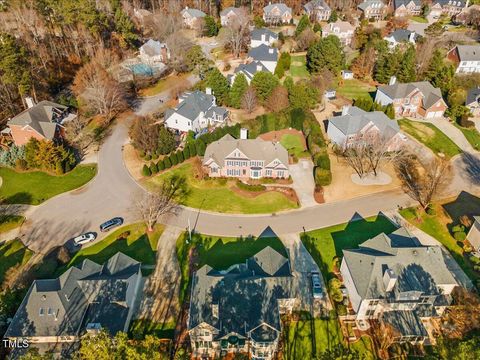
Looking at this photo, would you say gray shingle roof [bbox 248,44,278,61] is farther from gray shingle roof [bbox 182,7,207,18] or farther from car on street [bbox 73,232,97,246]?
car on street [bbox 73,232,97,246]

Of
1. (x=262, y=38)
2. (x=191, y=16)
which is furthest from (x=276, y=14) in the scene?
(x=191, y=16)

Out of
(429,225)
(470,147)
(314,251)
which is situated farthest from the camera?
(470,147)

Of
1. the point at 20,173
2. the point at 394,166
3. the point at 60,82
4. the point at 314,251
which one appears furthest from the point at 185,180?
the point at 60,82

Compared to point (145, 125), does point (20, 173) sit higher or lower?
lower

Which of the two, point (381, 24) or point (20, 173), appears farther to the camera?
point (381, 24)

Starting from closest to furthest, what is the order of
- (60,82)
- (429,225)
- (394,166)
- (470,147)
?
(429,225) → (394,166) → (470,147) → (60,82)

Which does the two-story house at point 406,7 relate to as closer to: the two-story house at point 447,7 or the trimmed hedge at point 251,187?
the two-story house at point 447,7

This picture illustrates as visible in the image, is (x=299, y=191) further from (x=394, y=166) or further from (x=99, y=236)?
(x=99, y=236)

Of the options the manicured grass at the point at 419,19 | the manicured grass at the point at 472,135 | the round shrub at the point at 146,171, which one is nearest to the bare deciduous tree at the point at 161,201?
the round shrub at the point at 146,171

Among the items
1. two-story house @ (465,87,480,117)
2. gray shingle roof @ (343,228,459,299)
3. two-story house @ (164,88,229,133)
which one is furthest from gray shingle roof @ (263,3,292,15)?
gray shingle roof @ (343,228,459,299)
